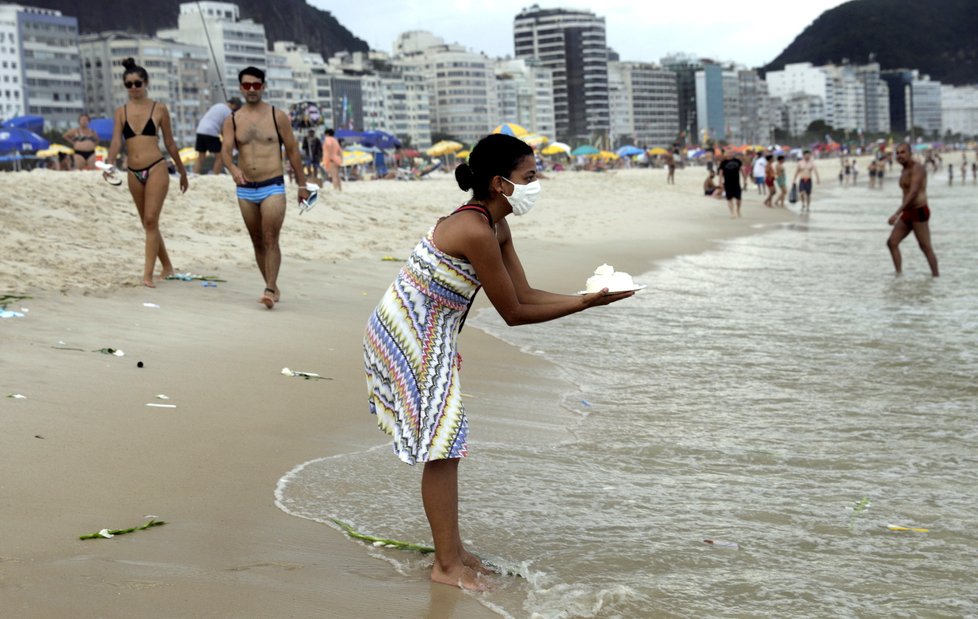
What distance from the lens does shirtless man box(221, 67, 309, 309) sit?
752cm

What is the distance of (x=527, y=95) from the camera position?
611 ft

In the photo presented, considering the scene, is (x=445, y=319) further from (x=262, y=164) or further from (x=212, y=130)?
(x=212, y=130)

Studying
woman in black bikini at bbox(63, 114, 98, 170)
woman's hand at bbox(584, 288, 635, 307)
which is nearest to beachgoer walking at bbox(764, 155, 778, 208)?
woman in black bikini at bbox(63, 114, 98, 170)

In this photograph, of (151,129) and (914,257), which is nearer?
(151,129)

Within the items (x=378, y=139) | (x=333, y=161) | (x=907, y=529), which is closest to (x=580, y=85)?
(x=378, y=139)

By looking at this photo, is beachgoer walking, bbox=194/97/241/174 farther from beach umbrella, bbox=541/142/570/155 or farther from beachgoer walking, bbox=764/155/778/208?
beach umbrella, bbox=541/142/570/155

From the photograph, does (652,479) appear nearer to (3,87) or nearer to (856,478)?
(856,478)

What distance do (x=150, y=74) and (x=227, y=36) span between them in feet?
57.2

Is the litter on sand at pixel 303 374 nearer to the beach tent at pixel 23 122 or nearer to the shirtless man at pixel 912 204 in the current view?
the shirtless man at pixel 912 204

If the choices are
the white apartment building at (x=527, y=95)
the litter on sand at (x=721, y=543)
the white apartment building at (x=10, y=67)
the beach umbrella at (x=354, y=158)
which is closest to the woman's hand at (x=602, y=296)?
the litter on sand at (x=721, y=543)

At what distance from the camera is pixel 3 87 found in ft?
383

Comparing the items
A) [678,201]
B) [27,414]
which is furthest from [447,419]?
[678,201]

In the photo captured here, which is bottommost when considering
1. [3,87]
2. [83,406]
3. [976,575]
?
[976,575]

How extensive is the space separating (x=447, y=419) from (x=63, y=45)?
5264 inches
